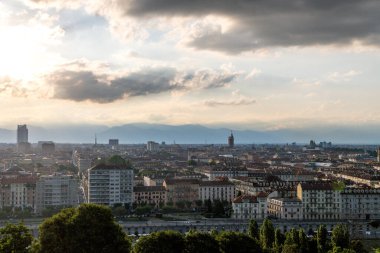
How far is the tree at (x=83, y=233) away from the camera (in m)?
34.1

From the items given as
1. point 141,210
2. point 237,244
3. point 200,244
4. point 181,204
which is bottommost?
point 181,204

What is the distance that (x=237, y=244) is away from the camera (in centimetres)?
3909

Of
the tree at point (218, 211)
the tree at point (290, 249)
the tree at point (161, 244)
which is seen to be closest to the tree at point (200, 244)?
the tree at point (161, 244)

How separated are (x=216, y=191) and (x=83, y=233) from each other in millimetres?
65430

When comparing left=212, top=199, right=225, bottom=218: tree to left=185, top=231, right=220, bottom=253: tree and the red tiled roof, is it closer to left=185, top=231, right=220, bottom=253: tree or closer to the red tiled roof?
the red tiled roof

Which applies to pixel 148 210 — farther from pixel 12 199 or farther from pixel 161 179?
pixel 161 179

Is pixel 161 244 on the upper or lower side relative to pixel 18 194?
upper

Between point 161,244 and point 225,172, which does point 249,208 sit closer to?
point 161,244

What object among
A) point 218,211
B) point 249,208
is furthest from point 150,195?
point 249,208

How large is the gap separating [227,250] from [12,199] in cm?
5680

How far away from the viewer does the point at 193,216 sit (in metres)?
82.4

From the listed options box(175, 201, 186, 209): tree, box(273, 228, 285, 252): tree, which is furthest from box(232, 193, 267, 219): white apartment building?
box(273, 228, 285, 252): tree

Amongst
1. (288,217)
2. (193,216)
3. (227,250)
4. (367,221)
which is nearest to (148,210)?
(193,216)

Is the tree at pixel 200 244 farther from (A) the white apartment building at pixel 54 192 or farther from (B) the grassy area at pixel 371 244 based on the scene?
A: (A) the white apartment building at pixel 54 192
